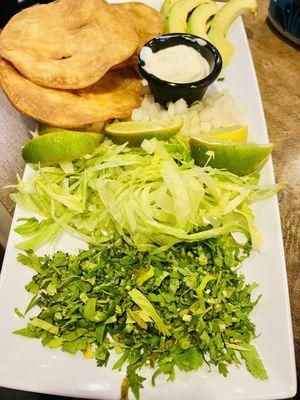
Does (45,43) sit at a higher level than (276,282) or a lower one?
higher

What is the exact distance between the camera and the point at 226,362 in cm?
157

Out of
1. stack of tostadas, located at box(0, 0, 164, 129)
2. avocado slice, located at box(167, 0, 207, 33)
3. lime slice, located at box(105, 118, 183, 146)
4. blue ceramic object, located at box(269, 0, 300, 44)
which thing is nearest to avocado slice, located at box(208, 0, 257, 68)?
avocado slice, located at box(167, 0, 207, 33)

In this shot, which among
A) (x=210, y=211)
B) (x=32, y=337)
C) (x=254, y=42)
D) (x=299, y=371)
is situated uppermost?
(x=254, y=42)

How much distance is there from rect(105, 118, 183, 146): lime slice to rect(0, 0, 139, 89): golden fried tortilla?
289 millimetres

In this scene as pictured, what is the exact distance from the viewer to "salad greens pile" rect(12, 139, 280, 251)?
1872mm

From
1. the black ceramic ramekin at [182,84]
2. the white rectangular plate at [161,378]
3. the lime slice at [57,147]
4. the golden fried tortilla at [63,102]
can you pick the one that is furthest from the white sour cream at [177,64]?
the white rectangular plate at [161,378]

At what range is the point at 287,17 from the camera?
2.98 m

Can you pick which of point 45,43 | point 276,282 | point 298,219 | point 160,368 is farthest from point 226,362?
point 45,43

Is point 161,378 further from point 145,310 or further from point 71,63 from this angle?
point 71,63

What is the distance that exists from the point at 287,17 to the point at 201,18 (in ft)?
2.57

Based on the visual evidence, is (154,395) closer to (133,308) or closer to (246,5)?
(133,308)

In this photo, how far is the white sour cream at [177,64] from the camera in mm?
2256

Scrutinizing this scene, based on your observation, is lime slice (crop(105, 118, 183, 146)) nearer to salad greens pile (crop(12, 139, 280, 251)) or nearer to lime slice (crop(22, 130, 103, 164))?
salad greens pile (crop(12, 139, 280, 251))

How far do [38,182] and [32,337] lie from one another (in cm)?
80
